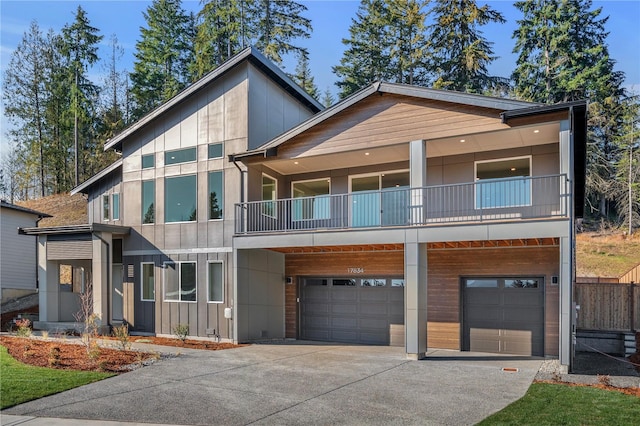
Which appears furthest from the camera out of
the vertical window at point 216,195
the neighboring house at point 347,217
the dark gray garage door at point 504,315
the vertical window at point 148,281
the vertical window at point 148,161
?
the vertical window at point 148,161

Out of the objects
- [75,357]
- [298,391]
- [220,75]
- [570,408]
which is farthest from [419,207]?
[75,357]

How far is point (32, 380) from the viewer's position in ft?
28.8

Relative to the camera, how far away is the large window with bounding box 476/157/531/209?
43.4 feet

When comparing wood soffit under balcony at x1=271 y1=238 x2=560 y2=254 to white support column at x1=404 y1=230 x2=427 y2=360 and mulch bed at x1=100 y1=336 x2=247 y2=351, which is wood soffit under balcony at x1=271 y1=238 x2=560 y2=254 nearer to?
white support column at x1=404 y1=230 x2=427 y2=360

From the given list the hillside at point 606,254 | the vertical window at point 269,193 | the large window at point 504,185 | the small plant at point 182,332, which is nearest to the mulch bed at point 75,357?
the small plant at point 182,332

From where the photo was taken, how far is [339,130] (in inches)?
558

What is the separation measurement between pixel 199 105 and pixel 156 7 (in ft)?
92.8

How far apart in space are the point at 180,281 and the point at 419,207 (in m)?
8.41

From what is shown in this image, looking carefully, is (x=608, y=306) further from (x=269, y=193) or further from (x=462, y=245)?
(x=269, y=193)

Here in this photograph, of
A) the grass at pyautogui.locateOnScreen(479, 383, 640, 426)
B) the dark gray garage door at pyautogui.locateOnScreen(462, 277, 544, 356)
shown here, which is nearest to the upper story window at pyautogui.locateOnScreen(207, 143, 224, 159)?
the dark gray garage door at pyautogui.locateOnScreen(462, 277, 544, 356)

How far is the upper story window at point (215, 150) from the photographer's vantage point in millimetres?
15758

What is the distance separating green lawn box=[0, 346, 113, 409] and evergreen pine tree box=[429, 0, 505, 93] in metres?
→ 27.0

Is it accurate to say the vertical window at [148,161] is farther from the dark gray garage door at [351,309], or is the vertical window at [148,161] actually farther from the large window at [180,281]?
the dark gray garage door at [351,309]

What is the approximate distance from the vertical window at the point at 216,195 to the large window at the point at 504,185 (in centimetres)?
801
